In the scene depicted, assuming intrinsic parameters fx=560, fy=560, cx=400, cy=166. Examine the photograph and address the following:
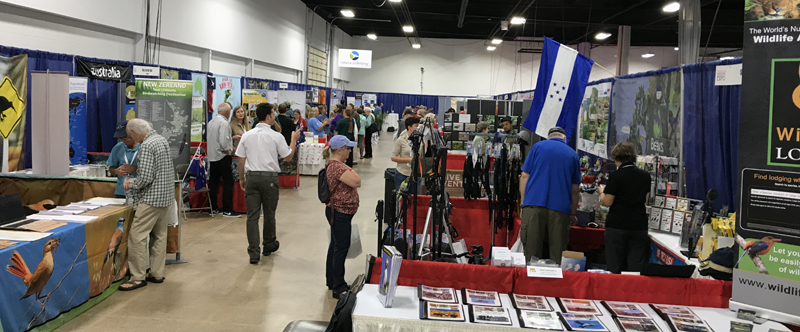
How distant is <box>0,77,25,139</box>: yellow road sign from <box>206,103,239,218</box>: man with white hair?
2.51 m

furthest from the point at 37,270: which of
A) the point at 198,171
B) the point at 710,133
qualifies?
the point at 710,133

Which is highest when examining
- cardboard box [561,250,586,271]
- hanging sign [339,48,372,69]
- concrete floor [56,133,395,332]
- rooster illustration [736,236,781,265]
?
hanging sign [339,48,372,69]

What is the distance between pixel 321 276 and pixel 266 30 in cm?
1102

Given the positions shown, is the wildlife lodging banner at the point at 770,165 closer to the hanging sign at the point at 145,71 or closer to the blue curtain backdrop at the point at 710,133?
the blue curtain backdrop at the point at 710,133

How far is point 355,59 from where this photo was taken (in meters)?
22.6

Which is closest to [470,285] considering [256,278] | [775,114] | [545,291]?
[545,291]

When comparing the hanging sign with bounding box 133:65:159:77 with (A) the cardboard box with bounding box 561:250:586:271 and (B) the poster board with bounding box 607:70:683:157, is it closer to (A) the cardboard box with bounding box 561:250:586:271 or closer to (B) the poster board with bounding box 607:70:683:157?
(B) the poster board with bounding box 607:70:683:157

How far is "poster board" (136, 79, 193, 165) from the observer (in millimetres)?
6879

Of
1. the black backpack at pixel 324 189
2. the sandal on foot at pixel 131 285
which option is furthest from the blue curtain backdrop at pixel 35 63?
the black backpack at pixel 324 189

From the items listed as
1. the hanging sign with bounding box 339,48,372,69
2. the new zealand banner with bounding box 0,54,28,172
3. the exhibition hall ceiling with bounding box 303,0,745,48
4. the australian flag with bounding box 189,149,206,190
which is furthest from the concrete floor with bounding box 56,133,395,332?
the hanging sign with bounding box 339,48,372,69

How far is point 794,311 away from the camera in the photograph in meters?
2.56

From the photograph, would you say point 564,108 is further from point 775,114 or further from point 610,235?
point 775,114

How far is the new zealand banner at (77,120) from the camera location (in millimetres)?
7067

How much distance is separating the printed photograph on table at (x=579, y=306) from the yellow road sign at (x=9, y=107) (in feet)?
15.8
